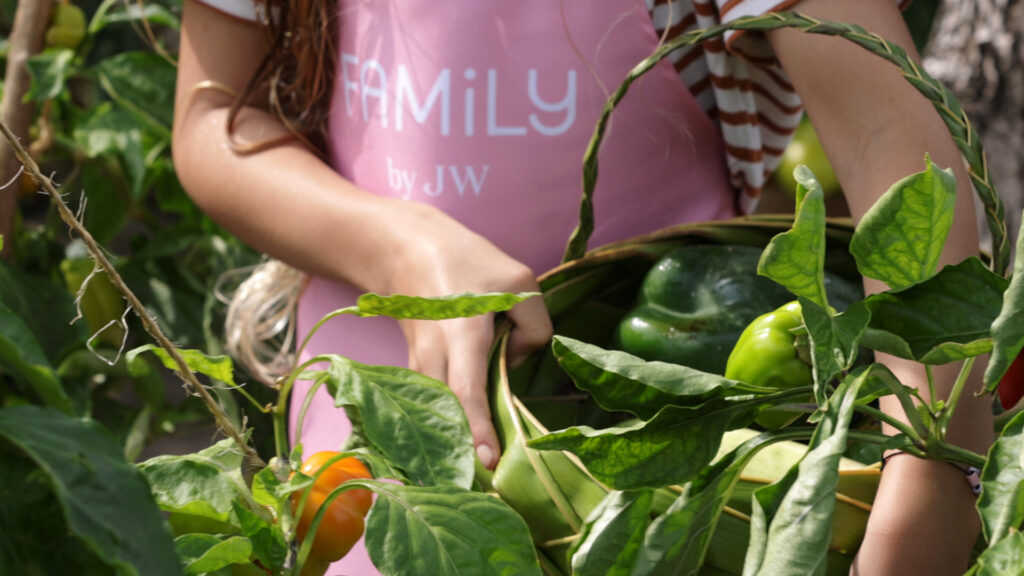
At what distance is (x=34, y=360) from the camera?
35 centimetres

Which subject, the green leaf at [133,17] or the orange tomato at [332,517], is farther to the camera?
the green leaf at [133,17]

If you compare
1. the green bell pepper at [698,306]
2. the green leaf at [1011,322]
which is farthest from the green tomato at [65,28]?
the green leaf at [1011,322]

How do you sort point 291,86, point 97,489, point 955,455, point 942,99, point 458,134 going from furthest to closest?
point 291,86 < point 458,134 < point 942,99 < point 955,455 < point 97,489

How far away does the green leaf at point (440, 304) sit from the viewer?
0.45 m

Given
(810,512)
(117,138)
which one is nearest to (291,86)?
(117,138)

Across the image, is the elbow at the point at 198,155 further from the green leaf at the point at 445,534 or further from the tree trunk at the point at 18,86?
the green leaf at the point at 445,534

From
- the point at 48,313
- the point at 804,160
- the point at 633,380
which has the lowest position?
the point at 48,313

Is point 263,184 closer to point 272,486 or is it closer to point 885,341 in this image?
point 272,486

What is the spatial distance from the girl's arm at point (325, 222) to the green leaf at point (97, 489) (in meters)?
0.27

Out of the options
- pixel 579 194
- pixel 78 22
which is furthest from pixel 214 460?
pixel 78 22

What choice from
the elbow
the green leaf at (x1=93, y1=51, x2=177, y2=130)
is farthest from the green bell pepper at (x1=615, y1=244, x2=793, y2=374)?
the green leaf at (x1=93, y1=51, x2=177, y2=130)

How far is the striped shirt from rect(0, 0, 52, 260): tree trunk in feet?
1.19

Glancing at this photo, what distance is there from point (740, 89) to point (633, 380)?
1.55 ft

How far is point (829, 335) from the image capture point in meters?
0.37
